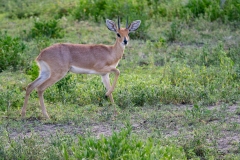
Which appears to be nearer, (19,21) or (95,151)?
(95,151)

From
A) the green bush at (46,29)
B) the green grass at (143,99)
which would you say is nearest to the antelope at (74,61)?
the green grass at (143,99)

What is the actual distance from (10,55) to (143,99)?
2.81 metres

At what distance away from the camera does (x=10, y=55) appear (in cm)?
959

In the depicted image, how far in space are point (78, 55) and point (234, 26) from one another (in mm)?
5124

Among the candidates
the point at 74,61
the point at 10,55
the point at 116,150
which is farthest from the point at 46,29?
the point at 116,150

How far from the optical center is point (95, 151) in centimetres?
490

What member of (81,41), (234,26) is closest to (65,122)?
(81,41)

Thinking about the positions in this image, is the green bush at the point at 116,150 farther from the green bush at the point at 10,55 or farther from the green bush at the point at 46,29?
the green bush at the point at 46,29

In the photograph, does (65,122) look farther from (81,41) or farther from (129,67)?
(81,41)

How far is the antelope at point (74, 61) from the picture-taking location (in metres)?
7.46

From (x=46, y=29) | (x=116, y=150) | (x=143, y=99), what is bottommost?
(x=143, y=99)

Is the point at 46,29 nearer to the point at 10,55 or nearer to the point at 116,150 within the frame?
the point at 10,55

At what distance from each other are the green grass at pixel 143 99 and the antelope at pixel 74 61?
27 centimetres

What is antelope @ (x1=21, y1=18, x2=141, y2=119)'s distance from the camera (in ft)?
24.5
